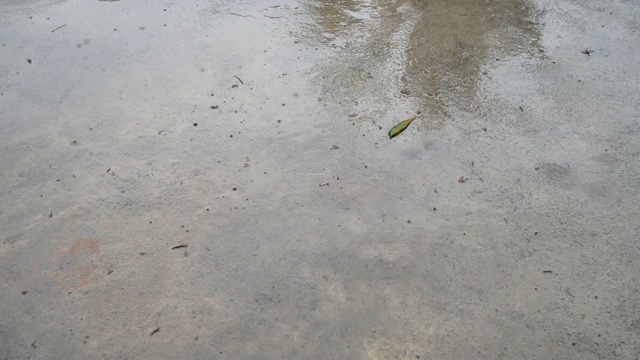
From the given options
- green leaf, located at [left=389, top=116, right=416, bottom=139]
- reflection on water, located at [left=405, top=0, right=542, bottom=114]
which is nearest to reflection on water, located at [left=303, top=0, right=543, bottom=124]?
reflection on water, located at [left=405, top=0, right=542, bottom=114]

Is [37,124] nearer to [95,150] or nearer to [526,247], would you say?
[95,150]

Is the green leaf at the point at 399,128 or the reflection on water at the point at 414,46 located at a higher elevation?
the reflection on water at the point at 414,46

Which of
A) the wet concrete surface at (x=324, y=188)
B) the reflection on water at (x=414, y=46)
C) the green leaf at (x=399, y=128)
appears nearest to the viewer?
the wet concrete surface at (x=324, y=188)

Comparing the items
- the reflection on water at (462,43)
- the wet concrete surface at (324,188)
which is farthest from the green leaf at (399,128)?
the reflection on water at (462,43)

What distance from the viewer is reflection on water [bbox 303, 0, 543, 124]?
9.85 feet

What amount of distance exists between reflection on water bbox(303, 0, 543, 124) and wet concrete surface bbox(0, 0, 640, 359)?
2 cm

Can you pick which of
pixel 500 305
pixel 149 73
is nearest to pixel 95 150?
pixel 149 73

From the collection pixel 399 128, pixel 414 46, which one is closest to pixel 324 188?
pixel 399 128

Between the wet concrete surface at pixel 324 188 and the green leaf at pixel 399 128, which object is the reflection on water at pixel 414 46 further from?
the green leaf at pixel 399 128

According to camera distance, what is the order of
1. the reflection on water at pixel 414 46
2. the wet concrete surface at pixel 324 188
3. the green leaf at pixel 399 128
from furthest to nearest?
the reflection on water at pixel 414 46
the green leaf at pixel 399 128
the wet concrete surface at pixel 324 188

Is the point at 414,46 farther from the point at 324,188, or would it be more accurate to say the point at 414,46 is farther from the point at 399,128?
the point at 324,188

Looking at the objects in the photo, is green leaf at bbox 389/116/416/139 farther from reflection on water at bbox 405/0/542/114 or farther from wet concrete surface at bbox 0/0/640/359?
reflection on water at bbox 405/0/542/114

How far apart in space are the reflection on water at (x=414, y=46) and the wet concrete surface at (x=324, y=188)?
0.02 m

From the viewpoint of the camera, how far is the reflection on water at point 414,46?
118 inches
